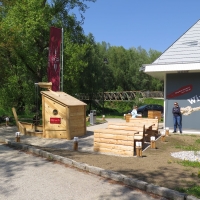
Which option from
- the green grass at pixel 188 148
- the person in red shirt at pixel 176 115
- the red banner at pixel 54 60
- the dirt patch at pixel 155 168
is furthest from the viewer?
the red banner at pixel 54 60

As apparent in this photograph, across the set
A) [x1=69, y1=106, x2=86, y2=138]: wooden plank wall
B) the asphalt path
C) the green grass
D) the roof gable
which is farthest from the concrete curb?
the roof gable

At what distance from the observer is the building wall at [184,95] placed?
1517cm

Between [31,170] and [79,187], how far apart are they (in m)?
1.95

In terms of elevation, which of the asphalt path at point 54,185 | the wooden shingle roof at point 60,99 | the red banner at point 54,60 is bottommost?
the asphalt path at point 54,185

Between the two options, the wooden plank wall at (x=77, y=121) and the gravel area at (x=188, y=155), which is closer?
the gravel area at (x=188, y=155)

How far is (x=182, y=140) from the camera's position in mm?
12711

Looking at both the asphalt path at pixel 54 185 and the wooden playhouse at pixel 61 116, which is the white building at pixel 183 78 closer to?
the wooden playhouse at pixel 61 116

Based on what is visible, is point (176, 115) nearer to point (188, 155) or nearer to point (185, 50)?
point (185, 50)

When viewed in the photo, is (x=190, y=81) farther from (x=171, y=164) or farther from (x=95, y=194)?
(x=95, y=194)

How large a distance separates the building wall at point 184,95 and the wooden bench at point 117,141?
5.72 metres

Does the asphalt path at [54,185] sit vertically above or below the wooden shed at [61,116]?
below

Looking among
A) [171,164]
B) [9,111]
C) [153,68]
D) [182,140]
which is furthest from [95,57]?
[171,164]

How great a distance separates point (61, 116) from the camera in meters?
13.9

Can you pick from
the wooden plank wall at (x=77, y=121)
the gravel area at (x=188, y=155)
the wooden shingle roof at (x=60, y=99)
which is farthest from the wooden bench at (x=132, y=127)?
the wooden shingle roof at (x=60, y=99)
